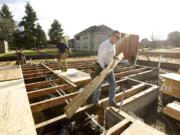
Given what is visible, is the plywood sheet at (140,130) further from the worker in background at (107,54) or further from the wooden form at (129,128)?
the worker in background at (107,54)

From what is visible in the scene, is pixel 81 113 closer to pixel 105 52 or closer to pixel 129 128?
pixel 129 128

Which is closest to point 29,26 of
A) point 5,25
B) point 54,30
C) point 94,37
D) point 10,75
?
point 5,25

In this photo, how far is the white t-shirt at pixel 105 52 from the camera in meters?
2.23

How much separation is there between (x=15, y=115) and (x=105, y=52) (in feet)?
7.14

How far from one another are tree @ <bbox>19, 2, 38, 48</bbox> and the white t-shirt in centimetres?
3443

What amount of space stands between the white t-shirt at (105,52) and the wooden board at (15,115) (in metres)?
1.78

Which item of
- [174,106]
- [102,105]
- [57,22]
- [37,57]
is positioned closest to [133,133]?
[102,105]

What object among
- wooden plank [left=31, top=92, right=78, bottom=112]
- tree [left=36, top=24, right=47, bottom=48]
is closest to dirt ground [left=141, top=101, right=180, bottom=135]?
wooden plank [left=31, top=92, right=78, bottom=112]

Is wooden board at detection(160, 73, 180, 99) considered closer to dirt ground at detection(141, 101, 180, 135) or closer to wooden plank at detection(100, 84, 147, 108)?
wooden plank at detection(100, 84, 147, 108)

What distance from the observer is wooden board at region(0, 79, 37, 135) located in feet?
4.89

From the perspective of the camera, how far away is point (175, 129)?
2.60 m

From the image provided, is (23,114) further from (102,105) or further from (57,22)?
(57,22)

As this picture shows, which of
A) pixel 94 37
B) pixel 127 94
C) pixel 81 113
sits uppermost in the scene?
pixel 94 37

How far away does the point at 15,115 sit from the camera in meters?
1.79
